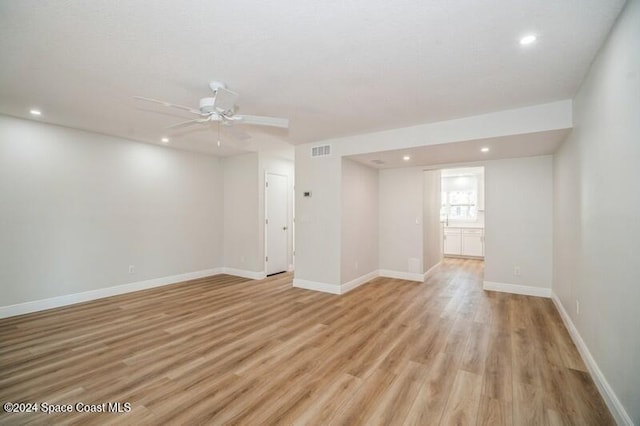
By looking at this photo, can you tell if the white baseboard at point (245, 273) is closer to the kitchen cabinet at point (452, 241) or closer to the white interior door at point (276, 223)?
the white interior door at point (276, 223)

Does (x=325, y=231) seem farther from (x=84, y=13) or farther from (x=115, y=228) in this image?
(x=84, y=13)

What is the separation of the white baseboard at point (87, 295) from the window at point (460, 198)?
7609mm

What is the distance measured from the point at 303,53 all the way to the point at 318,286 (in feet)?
12.8

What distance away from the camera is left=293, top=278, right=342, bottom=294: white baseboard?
5.00m

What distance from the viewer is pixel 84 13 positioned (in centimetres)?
192

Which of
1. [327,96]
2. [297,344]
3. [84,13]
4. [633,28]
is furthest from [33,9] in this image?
[633,28]

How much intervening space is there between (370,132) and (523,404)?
12.4 feet

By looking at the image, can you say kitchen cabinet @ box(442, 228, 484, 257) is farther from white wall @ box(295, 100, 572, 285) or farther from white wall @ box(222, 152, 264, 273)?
white wall @ box(222, 152, 264, 273)

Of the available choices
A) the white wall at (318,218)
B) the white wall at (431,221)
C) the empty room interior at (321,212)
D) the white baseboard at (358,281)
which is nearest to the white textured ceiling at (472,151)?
the empty room interior at (321,212)

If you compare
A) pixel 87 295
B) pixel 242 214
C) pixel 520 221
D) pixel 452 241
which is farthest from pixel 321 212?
pixel 452 241

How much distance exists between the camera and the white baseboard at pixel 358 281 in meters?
5.06

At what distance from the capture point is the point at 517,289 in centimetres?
497

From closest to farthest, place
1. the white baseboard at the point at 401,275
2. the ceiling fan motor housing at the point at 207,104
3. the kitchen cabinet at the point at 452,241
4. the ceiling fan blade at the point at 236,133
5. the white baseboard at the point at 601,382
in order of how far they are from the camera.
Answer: the white baseboard at the point at 601,382, the ceiling fan motor housing at the point at 207,104, the ceiling fan blade at the point at 236,133, the white baseboard at the point at 401,275, the kitchen cabinet at the point at 452,241

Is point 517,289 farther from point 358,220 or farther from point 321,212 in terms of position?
point 321,212
